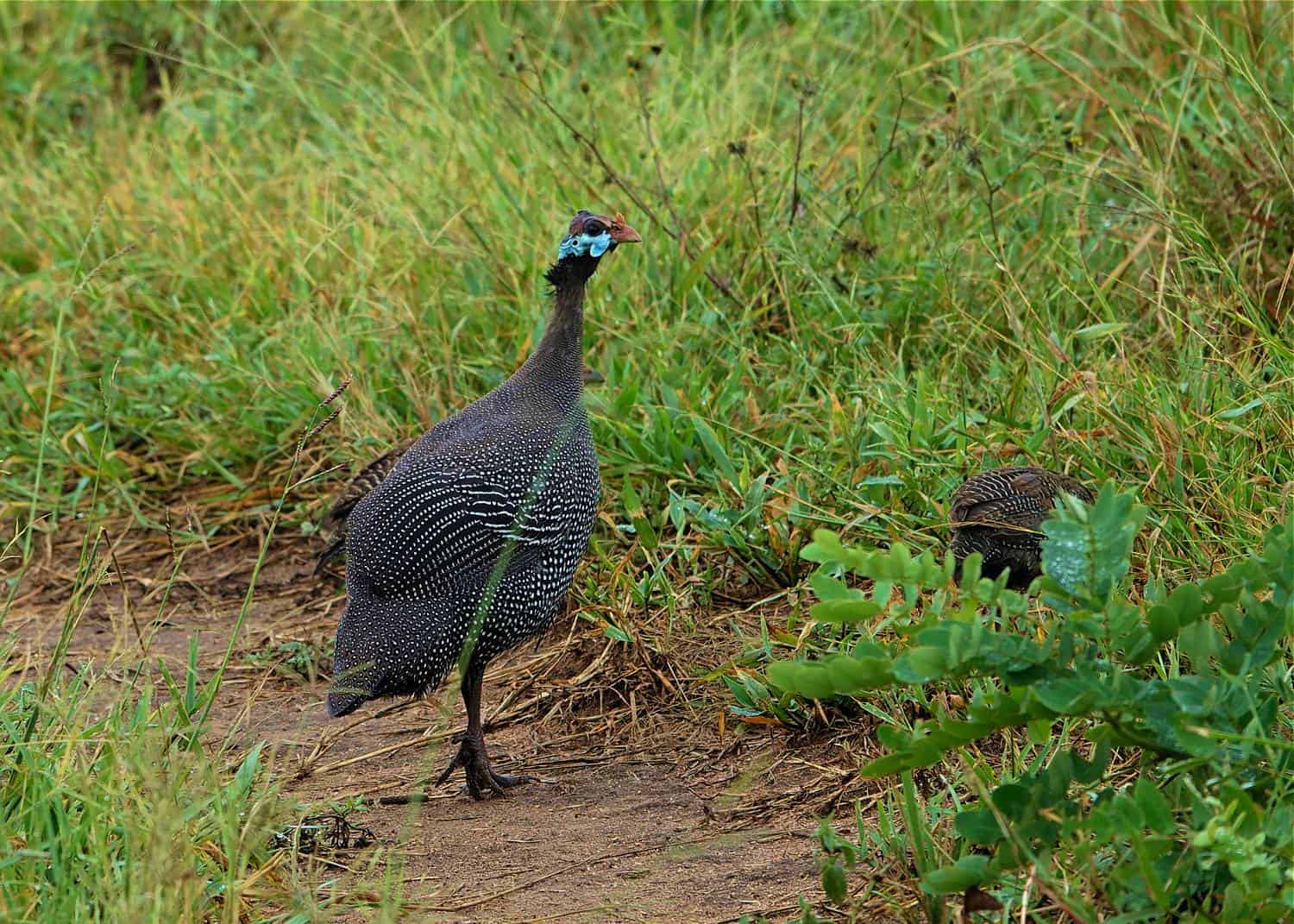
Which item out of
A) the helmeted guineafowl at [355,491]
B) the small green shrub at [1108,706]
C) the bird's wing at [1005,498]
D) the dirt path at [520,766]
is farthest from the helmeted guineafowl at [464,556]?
the small green shrub at [1108,706]

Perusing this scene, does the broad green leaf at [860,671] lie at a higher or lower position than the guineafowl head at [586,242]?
higher

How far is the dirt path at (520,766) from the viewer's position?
3172 millimetres

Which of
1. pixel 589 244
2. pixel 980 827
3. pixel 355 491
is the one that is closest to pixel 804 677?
pixel 980 827

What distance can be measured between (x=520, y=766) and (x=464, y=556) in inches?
23.7

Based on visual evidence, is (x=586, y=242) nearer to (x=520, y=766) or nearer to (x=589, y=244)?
(x=589, y=244)

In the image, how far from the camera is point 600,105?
20.6 ft

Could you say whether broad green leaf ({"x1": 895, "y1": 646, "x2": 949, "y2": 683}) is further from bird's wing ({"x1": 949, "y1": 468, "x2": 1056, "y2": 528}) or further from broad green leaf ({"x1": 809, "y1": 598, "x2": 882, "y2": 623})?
bird's wing ({"x1": 949, "y1": 468, "x2": 1056, "y2": 528})

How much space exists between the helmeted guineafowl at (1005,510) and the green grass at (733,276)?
148mm

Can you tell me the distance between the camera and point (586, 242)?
169 inches

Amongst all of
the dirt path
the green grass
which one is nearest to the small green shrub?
the dirt path

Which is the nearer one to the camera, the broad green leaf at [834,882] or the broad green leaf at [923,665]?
the broad green leaf at [923,665]

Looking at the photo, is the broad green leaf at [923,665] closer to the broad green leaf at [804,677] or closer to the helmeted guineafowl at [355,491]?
the broad green leaf at [804,677]

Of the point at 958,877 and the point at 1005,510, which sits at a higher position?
the point at 958,877

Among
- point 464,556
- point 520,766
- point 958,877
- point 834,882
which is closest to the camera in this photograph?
point 958,877
